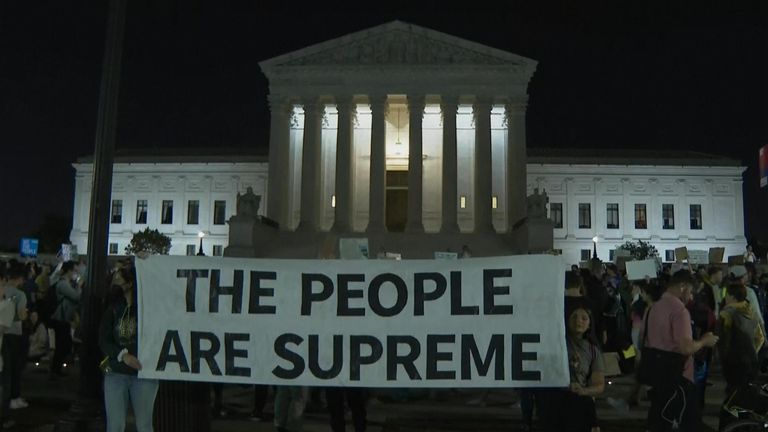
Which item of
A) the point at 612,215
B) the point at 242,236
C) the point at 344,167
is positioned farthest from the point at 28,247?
the point at 612,215

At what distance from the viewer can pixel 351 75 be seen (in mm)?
42781

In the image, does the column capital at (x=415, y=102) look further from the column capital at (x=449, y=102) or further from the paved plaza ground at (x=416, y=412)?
the paved plaza ground at (x=416, y=412)

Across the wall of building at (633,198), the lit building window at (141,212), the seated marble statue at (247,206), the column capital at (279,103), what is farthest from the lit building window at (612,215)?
the lit building window at (141,212)

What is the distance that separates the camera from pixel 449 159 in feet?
138

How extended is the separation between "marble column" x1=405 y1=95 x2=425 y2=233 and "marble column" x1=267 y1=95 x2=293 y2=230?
7864 mm

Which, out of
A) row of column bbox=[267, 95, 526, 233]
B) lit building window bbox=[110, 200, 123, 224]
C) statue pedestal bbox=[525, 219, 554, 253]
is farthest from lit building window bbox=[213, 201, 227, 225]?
statue pedestal bbox=[525, 219, 554, 253]

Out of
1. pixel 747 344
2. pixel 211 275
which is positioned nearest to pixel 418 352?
pixel 211 275

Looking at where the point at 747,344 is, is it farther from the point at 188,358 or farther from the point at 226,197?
the point at 226,197

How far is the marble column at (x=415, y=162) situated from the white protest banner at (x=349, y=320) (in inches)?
1352

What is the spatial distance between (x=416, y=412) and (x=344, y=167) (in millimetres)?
32566

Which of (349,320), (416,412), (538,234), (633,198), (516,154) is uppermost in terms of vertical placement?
(633,198)

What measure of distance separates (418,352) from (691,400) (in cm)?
296

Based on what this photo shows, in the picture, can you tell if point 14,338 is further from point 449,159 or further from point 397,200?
point 397,200

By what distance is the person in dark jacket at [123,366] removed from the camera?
685 cm
